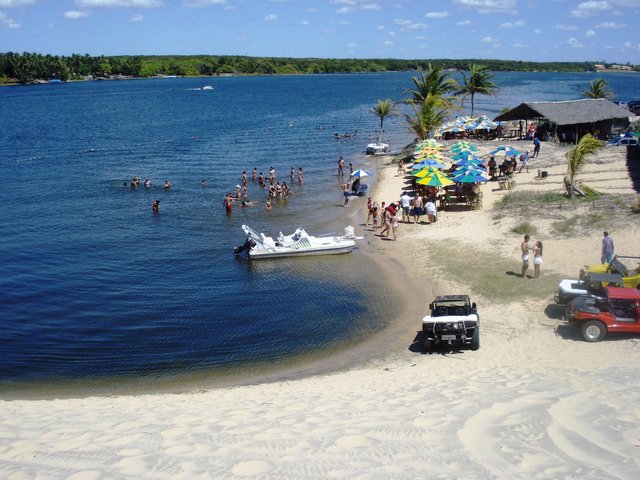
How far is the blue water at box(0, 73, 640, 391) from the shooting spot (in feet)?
58.4

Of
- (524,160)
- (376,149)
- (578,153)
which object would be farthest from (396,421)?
(376,149)

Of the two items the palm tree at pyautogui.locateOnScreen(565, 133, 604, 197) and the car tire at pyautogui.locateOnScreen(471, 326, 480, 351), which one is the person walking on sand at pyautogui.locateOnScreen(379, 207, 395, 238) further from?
the car tire at pyautogui.locateOnScreen(471, 326, 480, 351)

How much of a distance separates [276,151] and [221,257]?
104 feet

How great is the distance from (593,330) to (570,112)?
34327mm

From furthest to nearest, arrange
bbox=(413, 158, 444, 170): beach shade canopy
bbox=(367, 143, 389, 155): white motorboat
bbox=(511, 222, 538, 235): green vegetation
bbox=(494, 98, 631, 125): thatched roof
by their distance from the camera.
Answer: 1. bbox=(367, 143, 389, 155): white motorboat
2. bbox=(494, 98, 631, 125): thatched roof
3. bbox=(413, 158, 444, 170): beach shade canopy
4. bbox=(511, 222, 538, 235): green vegetation

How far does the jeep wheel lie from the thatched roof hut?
31779 mm

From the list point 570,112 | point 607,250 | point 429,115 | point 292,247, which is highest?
point 570,112

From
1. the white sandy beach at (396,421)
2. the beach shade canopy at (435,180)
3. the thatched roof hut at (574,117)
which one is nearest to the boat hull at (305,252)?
the beach shade canopy at (435,180)

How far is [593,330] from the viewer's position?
51.4 ft

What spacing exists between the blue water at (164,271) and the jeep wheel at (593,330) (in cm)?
578

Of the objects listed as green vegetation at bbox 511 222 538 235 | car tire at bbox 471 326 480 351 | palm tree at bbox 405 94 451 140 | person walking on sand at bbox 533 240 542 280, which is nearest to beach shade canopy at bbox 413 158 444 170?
green vegetation at bbox 511 222 538 235

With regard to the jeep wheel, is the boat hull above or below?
below

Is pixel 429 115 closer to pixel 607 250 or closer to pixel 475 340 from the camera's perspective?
pixel 607 250

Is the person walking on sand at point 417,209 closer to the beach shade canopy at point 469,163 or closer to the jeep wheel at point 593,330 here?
the beach shade canopy at point 469,163
